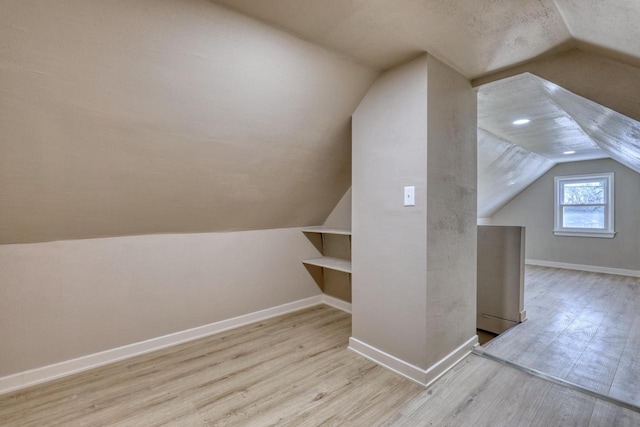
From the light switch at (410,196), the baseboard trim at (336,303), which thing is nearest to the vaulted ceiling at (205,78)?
the light switch at (410,196)

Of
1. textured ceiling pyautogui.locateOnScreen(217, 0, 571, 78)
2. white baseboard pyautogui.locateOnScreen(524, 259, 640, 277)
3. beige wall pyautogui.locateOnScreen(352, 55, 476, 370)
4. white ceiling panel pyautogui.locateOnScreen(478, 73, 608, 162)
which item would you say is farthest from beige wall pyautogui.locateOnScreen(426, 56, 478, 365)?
white baseboard pyautogui.locateOnScreen(524, 259, 640, 277)

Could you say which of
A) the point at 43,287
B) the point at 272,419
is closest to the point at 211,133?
the point at 43,287

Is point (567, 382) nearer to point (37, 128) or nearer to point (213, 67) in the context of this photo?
point (213, 67)

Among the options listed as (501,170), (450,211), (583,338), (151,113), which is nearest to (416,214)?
(450,211)

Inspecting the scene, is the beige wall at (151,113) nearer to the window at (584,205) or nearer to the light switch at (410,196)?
the light switch at (410,196)

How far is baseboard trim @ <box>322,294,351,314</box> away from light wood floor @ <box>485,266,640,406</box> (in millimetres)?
1391

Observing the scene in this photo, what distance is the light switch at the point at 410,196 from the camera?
1.95 m

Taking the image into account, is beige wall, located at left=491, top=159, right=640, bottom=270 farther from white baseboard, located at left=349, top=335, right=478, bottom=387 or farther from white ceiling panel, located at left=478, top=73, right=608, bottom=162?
white baseboard, located at left=349, top=335, right=478, bottom=387

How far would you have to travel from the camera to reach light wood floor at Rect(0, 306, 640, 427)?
64.1 inches

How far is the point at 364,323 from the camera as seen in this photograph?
231 cm

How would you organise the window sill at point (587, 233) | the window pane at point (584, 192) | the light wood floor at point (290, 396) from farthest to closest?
the window pane at point (584, 192), the window sill at point (587, 233), the light wood floor at point (290, 396)

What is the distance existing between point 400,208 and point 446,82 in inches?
36.4

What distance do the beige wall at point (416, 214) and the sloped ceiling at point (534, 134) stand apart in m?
0.60

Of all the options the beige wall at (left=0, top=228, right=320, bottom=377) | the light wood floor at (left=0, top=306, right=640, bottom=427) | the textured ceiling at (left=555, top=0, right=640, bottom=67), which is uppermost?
the textured ceiling at (left=555, top=0, right=640, bottom=67)
